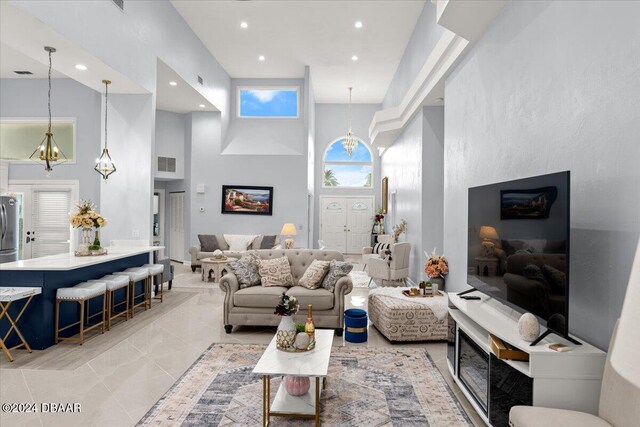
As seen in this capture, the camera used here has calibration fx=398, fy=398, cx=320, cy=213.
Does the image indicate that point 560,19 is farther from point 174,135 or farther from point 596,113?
point 174,135

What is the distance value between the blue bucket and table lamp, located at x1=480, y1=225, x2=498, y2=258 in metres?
1.64

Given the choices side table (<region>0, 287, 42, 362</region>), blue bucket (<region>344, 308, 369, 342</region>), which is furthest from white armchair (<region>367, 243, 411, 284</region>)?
side table (<region>0, 287, 42, 362</region>)

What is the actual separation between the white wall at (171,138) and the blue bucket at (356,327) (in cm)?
758

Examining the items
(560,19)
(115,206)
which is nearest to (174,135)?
(115,206)

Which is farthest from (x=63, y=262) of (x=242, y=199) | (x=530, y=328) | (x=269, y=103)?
(x=269, y=103)

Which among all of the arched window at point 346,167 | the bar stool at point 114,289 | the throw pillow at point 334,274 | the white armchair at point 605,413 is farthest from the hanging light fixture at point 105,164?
the arched window at point 346,167

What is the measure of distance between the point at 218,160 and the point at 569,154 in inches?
346

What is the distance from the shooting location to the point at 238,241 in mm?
9742

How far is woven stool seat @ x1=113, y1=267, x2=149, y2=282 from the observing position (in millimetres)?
5305

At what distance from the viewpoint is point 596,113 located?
93.7 inches

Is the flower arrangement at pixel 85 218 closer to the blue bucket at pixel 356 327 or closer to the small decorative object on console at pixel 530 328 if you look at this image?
the blue bucket at pixel 356 327

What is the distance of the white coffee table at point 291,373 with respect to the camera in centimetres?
262

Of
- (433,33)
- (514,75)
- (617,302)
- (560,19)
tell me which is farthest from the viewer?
(433,33)

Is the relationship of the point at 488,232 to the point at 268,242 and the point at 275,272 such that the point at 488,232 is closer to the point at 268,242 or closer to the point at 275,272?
the point at 275,272
